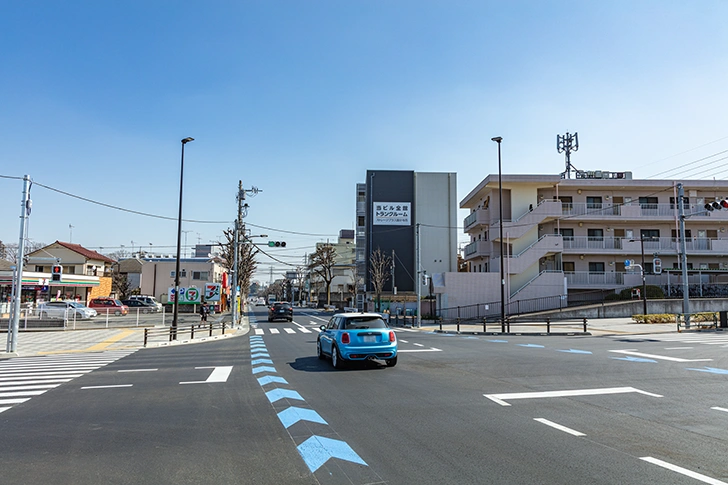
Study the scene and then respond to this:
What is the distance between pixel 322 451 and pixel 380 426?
144cm

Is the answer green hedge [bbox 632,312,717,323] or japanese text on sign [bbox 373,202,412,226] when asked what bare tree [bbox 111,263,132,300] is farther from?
green hedge [bbox 632,312,717,323]

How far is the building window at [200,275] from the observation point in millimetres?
70312

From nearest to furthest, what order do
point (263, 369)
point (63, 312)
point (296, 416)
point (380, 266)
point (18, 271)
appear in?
point (296, 416), point (263, 369), point (18, 271), point (63, 312), point (380, 266)

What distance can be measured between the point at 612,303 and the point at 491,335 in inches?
610

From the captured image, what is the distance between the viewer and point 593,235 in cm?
4419

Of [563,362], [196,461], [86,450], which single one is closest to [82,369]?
[86,450]

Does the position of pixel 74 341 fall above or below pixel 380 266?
below

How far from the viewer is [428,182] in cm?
6688

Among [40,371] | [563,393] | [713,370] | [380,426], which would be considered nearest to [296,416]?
[380,426]

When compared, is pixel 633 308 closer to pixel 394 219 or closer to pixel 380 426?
pixel 394 219

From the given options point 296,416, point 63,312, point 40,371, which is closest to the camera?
point 296,416

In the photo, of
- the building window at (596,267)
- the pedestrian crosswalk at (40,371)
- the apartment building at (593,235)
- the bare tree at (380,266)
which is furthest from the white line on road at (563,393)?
the bare tree at (380,266)

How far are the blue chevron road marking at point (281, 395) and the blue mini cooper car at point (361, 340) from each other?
3.33 meters

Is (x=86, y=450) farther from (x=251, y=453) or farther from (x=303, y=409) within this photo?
(x=303, y=409)
